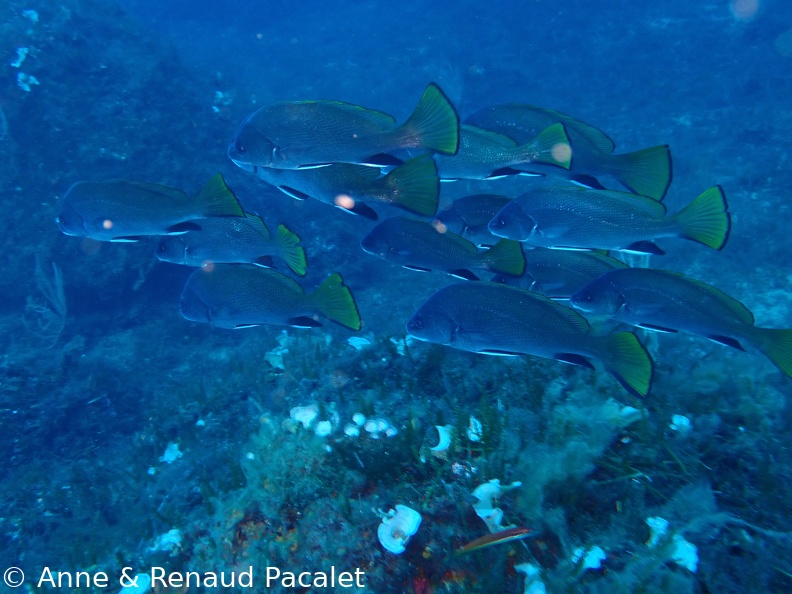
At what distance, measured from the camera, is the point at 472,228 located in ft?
13.5

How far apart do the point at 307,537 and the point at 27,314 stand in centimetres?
898

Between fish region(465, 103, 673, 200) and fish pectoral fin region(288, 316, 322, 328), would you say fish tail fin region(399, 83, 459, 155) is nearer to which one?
fish region(465, 103, 673, 200)

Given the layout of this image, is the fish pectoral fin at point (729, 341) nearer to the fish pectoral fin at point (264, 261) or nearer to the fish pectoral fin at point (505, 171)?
the fish pectoral fin at point (505, 171)

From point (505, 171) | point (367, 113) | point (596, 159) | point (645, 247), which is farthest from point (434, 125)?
point (645, 247)

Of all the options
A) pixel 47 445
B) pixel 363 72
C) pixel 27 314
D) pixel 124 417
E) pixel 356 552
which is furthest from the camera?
pixel 363 72

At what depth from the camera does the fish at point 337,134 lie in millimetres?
2830

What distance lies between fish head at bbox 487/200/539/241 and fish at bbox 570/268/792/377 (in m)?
0.62

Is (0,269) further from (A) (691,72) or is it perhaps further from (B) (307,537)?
(A) (691,72)

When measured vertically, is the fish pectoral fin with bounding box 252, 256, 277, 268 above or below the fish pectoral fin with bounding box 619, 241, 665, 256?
below

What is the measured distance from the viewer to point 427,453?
9.53ft

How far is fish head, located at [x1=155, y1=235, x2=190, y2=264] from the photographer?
4.22 metres

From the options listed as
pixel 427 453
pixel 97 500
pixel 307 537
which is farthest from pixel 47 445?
pixel 427 453

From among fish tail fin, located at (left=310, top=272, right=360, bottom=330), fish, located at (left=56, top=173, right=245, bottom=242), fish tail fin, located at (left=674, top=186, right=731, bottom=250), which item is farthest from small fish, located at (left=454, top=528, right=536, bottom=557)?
fish, located at (left=56, top=173, right=245, bottom=242)

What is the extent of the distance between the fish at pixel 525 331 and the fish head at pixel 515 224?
613 mm
